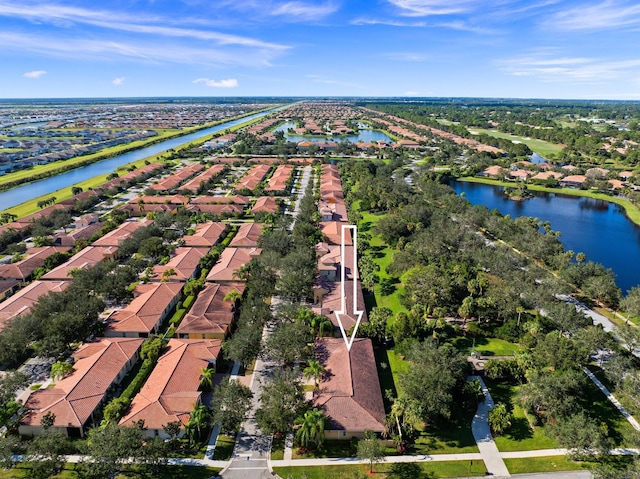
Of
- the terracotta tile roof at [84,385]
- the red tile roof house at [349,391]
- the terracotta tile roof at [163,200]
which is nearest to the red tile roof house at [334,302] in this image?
the red tile roof house at [349,391]

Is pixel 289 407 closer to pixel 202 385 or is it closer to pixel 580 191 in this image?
pixel 202 385

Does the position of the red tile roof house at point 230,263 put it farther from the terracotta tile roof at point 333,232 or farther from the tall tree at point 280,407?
the tall tree at point 280,407

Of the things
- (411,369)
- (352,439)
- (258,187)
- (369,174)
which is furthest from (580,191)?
(352,439)

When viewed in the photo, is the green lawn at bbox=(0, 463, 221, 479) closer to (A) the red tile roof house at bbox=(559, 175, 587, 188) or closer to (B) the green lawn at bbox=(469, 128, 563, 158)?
(A) the red tile roof house at bbox=(559, 175, 587, 188)

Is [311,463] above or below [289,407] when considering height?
below

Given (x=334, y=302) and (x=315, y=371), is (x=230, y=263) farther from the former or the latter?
(x=315, y=371)

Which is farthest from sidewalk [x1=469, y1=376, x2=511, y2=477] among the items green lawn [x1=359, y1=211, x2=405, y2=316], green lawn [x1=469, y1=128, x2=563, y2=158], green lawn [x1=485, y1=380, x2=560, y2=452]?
green lawn [x1=469, y1=128, x2=563, y2=158]
